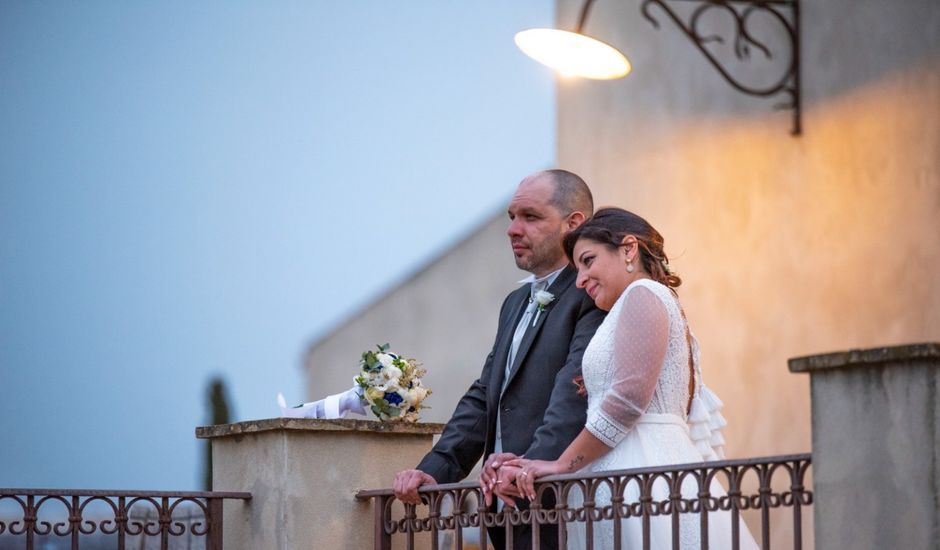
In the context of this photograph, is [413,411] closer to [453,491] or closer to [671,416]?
[453,491]

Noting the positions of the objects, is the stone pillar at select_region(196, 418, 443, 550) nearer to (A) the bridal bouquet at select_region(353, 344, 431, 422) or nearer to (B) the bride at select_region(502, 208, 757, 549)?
(A) the bridal bouquet at select_region(353, 344, 431, 422)

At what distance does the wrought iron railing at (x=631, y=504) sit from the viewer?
10.6ft

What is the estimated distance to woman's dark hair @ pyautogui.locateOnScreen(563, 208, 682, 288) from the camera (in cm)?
399

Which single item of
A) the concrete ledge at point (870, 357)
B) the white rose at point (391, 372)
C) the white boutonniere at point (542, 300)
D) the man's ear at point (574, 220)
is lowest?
the concrete ledge at point (870, 357)

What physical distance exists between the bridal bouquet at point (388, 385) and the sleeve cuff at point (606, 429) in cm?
→ 115

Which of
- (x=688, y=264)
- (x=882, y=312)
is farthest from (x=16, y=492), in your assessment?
(x=688, y=264)

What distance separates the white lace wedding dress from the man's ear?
58 centimetres

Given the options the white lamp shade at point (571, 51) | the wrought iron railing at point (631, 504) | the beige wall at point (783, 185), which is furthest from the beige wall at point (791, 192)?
the wrought iron railing at point (631, 504)

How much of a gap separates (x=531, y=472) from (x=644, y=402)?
0.36 m

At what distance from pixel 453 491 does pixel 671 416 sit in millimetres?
682

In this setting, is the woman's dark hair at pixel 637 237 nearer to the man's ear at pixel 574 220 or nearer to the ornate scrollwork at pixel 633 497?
the man's ear at pixel 574 220

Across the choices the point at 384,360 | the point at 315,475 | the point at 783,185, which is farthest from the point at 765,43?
the point at 315,475

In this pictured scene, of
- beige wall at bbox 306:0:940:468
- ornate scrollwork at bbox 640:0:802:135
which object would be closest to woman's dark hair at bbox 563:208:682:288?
beige wall at bbox 306:0:940:468

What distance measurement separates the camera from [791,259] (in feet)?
21.7
